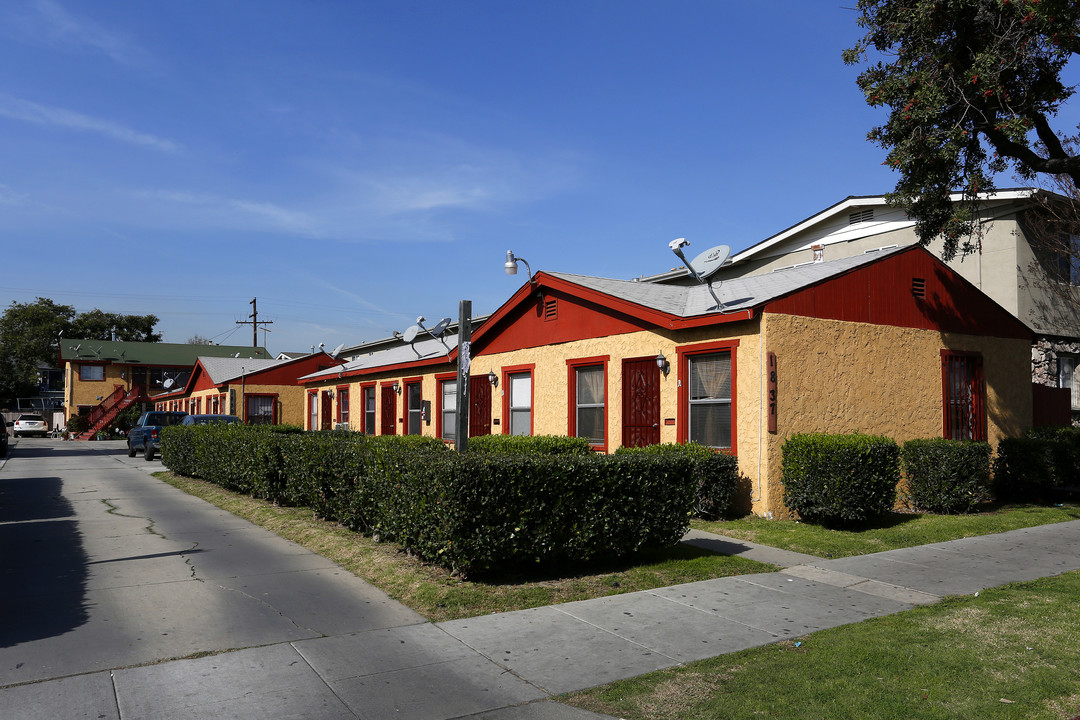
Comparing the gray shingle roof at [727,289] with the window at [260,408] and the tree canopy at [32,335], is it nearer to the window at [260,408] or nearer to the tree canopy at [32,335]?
the window at [260,408]

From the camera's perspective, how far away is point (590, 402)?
14.7 metres

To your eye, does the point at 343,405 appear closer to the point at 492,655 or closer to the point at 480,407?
the point at 480,407

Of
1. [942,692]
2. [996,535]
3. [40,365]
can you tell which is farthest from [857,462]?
[40,365]

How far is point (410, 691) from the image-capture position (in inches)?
190

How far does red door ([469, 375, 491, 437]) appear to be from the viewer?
1805cm

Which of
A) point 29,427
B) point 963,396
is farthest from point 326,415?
point 29,427

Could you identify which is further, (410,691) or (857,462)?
(857,462)

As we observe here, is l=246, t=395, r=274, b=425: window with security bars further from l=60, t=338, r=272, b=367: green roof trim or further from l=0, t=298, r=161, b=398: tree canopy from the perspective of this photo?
l=0, t=298, r=161, b=398: tree canopy

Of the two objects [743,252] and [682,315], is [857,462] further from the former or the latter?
[743,252]

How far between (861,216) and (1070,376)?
717 cm

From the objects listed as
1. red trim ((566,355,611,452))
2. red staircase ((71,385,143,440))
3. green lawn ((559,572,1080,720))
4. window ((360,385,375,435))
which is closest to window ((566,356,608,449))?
red trim ((566,355,611,452))

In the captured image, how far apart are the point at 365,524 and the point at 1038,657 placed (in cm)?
727

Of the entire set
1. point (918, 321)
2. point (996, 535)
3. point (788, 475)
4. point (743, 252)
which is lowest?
point (996, 535)

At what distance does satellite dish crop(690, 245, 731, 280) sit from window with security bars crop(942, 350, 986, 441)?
465 centimetres
